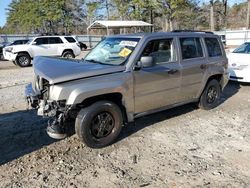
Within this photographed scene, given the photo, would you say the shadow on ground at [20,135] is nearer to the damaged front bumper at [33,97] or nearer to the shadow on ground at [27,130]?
the shadow on ground at [27,130]

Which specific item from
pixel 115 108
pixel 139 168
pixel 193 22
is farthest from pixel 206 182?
pixel 193 22

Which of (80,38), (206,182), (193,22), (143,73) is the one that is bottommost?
(206,182)

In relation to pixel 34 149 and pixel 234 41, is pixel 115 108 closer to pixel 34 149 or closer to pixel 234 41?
pixel 34 149

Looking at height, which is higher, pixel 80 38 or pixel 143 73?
pixel 80 38

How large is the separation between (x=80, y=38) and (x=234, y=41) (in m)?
18.7

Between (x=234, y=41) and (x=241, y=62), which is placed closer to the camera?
(x=241, y=62)

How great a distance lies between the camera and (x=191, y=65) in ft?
19.9

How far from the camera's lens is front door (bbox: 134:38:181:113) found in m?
5.21

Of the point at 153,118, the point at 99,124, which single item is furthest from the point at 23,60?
the point at 99,124

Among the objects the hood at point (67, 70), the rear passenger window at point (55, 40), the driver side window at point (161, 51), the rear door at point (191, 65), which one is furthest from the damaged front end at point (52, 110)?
the rear passenger window at point (55, 40)

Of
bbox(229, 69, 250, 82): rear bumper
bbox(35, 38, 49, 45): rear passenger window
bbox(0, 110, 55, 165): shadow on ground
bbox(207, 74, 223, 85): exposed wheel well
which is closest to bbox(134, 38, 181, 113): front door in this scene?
bbox(207, 74, 223, 85): exposed wheel well

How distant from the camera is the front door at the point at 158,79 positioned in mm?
5207

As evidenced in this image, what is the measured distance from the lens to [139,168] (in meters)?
4.26

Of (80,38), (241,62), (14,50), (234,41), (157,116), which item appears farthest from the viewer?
(80,38)
